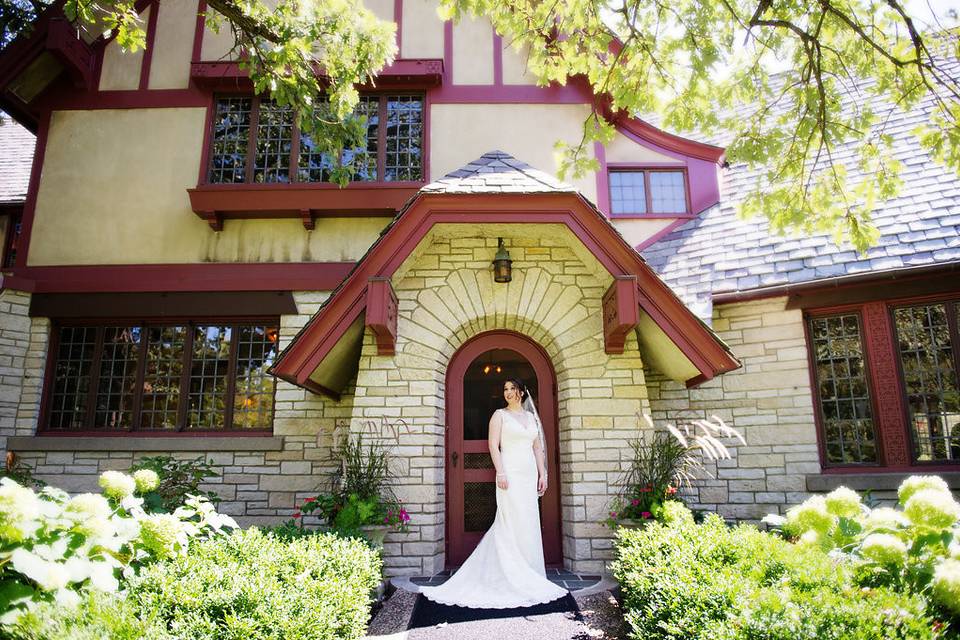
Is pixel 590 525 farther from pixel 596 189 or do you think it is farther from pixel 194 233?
pixel 194 233

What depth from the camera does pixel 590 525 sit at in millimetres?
5801

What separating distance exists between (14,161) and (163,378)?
588 centimetres

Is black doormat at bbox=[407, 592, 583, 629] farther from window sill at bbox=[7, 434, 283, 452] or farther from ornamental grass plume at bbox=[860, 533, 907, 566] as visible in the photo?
window sill at bbox=[7, 434, 283, 452]

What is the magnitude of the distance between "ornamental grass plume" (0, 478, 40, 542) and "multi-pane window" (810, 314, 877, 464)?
24.5ft

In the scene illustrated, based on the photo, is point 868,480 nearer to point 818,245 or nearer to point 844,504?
point 818,245

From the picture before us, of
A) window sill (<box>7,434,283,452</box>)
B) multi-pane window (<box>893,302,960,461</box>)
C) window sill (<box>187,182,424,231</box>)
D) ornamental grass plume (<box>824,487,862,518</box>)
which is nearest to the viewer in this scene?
ornamental grass plume (<box>824,487,862,518</box>)

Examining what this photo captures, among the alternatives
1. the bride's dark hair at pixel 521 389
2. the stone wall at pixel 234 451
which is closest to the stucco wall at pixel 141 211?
the stone wall at pixel 234 451

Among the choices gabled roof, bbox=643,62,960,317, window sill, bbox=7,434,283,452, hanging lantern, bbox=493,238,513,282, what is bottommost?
window sill, bbox=7,434,283,452

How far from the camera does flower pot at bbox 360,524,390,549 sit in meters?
5.27

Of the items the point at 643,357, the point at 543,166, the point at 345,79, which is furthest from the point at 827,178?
Result: the point at 345,79

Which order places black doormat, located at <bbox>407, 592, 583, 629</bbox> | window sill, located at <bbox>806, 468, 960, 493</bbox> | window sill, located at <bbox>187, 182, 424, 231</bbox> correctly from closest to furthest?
black doormat, located at <bbox>407, 592, 583, 629</bbox>, window sill, located at <bbox>806, 468, 960, 493</bbox>, window sill, located at <bbox>187, 182, 424, 231</bbox>

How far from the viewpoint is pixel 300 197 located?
26.4 ft

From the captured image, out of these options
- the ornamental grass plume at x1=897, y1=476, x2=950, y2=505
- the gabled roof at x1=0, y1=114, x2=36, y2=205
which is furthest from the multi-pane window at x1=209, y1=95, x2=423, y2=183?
the ornamental grass plume at x1=897, y1=476, x2=950, y2=505

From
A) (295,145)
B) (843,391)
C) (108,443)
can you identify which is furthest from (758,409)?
(108,443)
